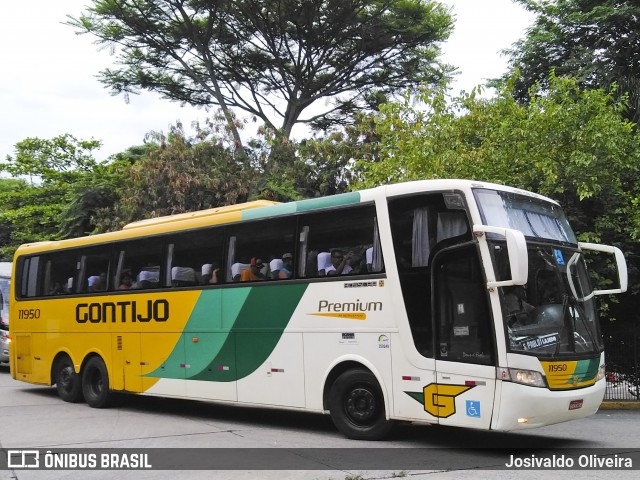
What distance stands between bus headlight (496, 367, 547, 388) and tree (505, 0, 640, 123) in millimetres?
15723

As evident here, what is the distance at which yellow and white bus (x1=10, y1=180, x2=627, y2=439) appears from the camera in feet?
28.2

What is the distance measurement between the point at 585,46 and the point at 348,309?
18689 mm

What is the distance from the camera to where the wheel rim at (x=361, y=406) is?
32.2 feet

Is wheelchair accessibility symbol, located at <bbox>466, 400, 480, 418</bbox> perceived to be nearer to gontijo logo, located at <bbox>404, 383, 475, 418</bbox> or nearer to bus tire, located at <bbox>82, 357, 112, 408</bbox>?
gontijo logo, located at <bbox>404, 383, 475, 418</bbox>

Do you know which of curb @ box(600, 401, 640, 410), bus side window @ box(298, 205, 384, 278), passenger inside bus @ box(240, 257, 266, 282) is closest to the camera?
bus side window @ box(298, 205, 384, 278)

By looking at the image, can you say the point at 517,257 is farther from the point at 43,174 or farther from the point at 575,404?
the point at 43,174

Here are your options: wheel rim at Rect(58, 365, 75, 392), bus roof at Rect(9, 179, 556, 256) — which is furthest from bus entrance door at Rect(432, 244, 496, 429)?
wheel rim at Rect(58, 365, 75, 392)

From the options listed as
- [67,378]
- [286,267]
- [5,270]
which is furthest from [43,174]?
[286,267]

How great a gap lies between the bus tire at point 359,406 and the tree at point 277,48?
18976mm

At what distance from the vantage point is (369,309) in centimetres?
984

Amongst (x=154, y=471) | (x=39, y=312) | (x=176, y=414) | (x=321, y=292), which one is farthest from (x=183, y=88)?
(x=154, y=471)

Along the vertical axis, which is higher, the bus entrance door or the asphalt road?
the bus entrance door

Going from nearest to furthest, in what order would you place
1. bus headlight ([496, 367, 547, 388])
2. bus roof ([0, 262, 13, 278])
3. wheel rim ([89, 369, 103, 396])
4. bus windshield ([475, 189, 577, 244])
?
bus headlight ([496, 367, 547, 388]) → bus windshield ([475, 189, 577, 244]) → wheel rim ([89, 369, 103, 396]) → bus roof ([0, 262, 13, 278])

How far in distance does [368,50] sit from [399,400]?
72.2 feet
